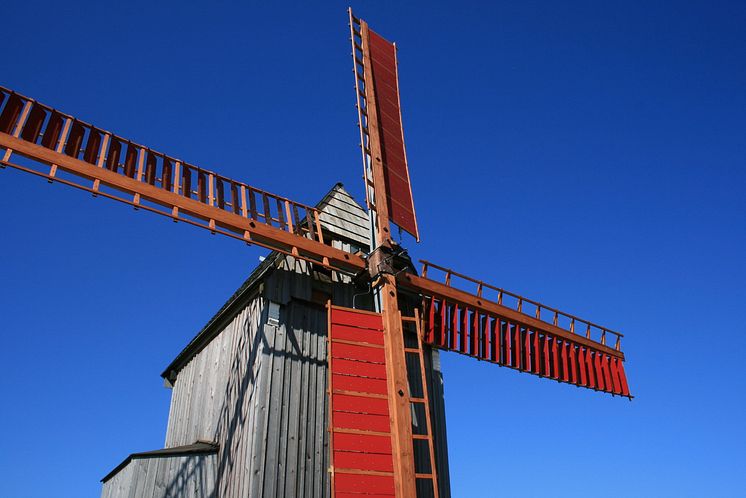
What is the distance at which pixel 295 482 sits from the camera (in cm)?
1023

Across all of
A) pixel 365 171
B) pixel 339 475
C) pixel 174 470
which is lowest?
pixel 339 475

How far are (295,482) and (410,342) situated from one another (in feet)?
13.4

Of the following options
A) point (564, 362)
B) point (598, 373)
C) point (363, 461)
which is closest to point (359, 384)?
point (363, 461)

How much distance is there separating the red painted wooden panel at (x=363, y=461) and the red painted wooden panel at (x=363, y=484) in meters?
0.11

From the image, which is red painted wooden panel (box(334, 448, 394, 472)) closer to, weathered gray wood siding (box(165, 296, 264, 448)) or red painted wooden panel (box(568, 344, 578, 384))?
weathered gray wood siding (box(165, 296, 264, 448))

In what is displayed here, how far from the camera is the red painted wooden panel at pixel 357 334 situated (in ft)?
32.4

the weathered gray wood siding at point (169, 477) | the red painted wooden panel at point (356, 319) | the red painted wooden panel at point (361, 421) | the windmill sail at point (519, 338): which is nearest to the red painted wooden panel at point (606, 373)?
the windmill sail at point (519, 338)

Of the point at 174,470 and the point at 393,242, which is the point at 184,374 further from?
the point at 393,242

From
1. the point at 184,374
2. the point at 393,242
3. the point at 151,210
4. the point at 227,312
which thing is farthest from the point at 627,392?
the point at 151,210

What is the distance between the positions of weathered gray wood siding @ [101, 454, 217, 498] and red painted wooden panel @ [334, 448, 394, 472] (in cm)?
343

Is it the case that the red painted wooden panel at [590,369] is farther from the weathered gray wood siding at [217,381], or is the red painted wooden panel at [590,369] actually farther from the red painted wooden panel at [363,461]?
the weathered gray wood siding at [217,381]

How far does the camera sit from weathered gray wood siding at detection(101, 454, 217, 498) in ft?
34.8

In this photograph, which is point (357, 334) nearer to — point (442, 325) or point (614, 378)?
point (442, 325)

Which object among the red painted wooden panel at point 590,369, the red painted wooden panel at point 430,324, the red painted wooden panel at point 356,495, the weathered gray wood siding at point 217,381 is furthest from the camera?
the red painted wooden panel at point 590,369
